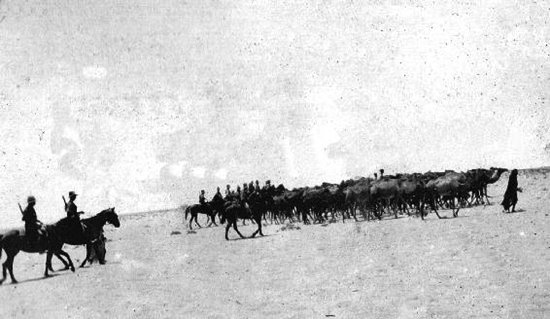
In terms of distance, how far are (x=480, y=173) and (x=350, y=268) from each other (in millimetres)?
18684

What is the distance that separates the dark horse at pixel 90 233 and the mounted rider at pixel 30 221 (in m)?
0.89

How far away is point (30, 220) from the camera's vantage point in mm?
14578

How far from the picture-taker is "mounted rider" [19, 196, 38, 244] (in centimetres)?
1424

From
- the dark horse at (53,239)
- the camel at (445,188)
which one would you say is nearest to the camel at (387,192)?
the camel at (445,188)

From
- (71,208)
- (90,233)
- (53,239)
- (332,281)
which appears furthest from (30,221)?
(332,281)

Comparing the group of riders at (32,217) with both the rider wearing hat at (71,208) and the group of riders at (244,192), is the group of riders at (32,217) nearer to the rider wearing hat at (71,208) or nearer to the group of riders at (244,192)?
the rider wearing hat at (71,208)

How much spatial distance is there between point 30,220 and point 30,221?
3 cm

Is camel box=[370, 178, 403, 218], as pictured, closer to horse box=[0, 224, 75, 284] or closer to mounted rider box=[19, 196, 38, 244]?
horse box=[0, 224, 75, 284]

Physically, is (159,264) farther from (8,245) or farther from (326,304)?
(326,304)

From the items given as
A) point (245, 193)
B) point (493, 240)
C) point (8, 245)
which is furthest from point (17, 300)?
point (245, 193)

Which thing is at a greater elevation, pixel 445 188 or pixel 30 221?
pixel 30 221

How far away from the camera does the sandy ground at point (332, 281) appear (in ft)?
30.8

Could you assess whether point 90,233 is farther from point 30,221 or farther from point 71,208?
point 30,221

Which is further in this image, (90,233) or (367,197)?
(367,197)
